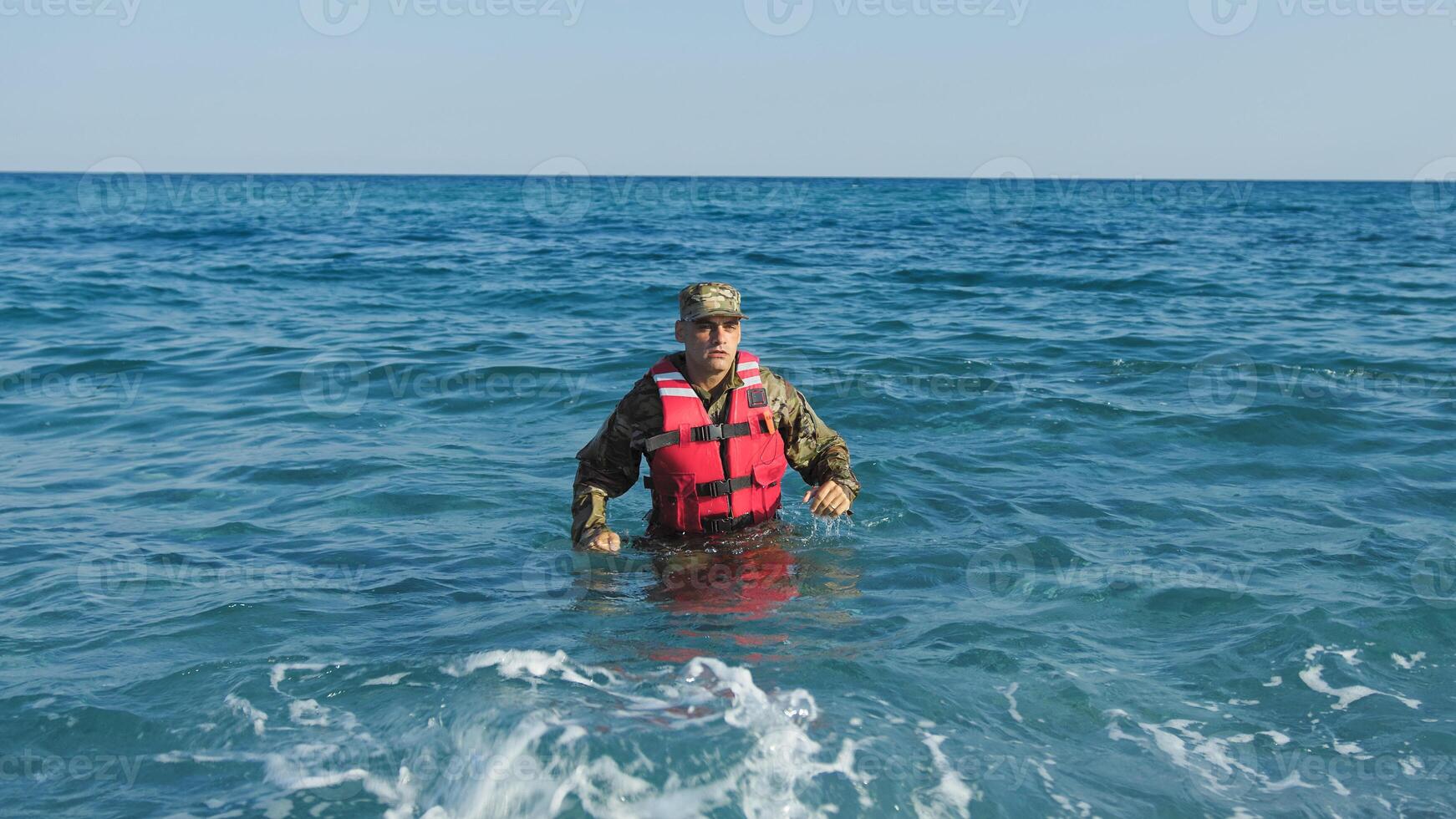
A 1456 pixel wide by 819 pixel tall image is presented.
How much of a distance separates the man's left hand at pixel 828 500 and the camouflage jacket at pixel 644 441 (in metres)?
0.16

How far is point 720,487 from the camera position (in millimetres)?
6504

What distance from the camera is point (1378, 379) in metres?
13.0

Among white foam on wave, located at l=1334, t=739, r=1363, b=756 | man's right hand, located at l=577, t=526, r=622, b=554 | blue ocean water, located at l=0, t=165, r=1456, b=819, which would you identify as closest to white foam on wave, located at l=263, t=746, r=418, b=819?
blue ocean water, located at l=0, t=165, r=1456, b=819

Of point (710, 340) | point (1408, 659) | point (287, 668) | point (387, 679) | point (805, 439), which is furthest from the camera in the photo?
point (805, 439)

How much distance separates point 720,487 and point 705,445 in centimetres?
29

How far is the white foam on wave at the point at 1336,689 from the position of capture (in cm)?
534

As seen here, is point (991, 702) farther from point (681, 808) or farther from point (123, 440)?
point (123, 440)

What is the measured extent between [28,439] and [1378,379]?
14.8 meters

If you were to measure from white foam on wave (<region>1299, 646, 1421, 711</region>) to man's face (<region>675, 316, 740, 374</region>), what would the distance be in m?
3.46

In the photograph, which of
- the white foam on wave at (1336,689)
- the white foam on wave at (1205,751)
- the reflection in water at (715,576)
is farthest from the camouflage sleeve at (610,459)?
the white foam on wave at (1336,689)

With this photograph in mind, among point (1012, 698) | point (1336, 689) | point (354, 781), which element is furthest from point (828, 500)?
point (354, 781)

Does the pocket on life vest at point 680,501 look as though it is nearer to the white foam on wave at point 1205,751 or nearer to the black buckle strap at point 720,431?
the black buckle strap at point 720,431

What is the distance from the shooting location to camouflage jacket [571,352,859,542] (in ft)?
21.0

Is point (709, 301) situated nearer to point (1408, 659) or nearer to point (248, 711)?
point (248, 711)
